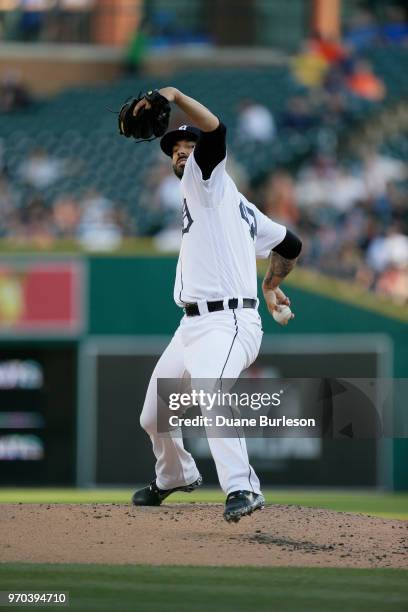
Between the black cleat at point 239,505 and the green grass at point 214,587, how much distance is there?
219 millimetres

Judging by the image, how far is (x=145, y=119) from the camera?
547cm

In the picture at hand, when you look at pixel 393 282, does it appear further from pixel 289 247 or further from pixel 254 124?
pixel 289 247

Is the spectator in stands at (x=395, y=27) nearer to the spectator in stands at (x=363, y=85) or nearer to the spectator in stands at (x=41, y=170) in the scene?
the spectator in stands at (x=363, y=85)

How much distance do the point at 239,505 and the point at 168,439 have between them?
0.93 metres

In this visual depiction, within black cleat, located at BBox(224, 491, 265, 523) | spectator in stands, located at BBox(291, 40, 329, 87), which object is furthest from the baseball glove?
spectator in stands, located at BBox(291, 40, 329, 87)

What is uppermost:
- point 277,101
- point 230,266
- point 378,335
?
point 230,266

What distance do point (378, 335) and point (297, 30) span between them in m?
9.06

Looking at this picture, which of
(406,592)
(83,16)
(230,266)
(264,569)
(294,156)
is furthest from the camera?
(83,16)

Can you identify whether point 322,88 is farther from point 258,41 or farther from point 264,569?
point 264,569

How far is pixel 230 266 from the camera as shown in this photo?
592 centimetres

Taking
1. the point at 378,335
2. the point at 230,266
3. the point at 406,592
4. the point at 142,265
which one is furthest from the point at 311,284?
the point at 406,592

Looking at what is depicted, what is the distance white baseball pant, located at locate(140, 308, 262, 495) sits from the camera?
567 centimetres

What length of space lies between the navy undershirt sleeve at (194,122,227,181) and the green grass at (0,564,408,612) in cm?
169

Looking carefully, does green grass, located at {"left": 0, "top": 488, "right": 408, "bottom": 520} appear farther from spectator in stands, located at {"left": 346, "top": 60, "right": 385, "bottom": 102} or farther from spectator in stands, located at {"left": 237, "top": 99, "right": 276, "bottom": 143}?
spectator in stands, located at {"left": 346, "top": 60, "right": 385, "bottom": 102}
